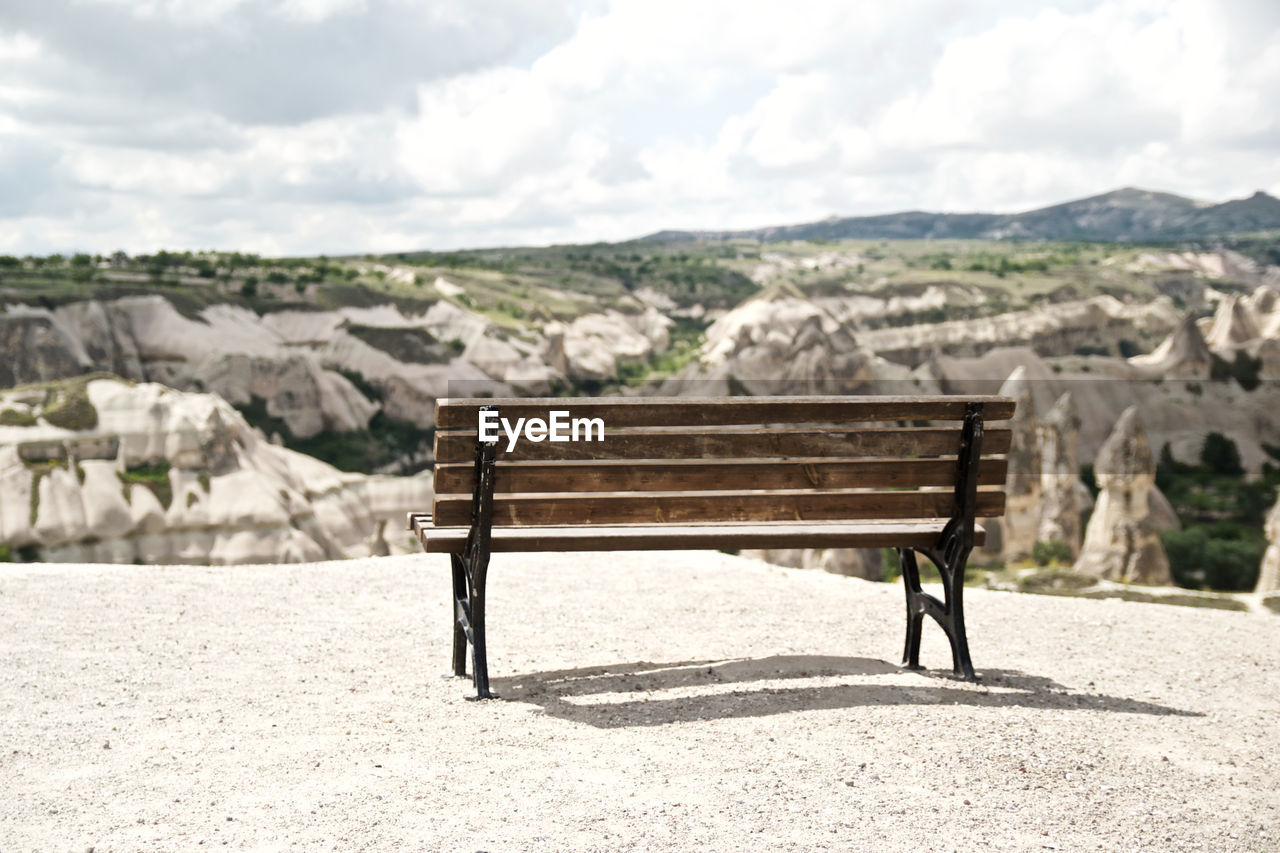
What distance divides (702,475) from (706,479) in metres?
0.03

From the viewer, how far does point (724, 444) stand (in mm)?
5586

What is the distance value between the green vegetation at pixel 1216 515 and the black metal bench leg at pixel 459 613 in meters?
43.0

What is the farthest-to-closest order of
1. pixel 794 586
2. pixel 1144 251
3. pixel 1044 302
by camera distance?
pixel 1144 251, pixel 1044 302, pixel 794 586

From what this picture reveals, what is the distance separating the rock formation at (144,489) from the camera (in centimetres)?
3256

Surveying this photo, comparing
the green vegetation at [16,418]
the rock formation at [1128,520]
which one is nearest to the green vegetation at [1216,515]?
the rock formation at [1128,520]

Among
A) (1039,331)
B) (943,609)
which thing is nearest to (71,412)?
(943,609)

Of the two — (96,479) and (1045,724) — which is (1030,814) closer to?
(1045,724)

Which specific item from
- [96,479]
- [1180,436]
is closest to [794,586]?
[96,479]

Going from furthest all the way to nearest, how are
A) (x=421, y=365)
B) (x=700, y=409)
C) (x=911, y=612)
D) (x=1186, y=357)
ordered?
(x=421, y=365), (x=1186, y=357), (x=911, y=612), (x=700, y=409)

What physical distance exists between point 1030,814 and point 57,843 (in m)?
3.36

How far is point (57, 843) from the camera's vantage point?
148 inches

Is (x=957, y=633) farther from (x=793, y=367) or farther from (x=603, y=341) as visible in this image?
(x=603, y=341)

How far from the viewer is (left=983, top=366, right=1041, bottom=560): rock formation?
127 feet

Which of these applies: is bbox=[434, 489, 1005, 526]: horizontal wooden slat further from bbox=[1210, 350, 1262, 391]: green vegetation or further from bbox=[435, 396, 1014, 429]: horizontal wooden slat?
bbox=[1210, 350, 1262, 391]: green vegetation
